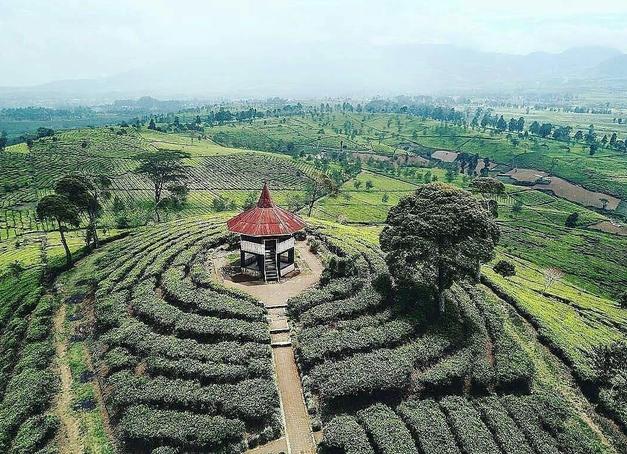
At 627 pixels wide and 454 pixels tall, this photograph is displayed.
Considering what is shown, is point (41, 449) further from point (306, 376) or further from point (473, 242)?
point (473, 242)

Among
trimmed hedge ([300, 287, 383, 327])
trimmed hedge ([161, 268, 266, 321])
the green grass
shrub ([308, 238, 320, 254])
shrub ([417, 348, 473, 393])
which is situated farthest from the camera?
shrub ([308, 238, 320, 254])

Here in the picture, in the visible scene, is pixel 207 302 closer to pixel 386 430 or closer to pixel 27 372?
pixel 27 372

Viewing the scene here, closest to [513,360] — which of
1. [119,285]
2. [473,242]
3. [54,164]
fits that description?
[473,242]

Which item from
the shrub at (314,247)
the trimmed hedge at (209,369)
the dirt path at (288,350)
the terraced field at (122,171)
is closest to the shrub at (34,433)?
the trimmed hedge at (209,369)

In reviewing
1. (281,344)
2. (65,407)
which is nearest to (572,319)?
(281,344)

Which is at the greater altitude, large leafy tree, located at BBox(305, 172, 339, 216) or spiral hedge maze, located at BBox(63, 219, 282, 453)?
spiral hedge maze, located at BBox(63, 219, 282, 453)

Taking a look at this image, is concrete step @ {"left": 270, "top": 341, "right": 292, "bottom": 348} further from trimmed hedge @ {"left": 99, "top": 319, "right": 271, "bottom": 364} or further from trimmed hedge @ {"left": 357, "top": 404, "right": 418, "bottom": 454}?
trimmed hedge @ {"left": 357, "top": 404, "right": 418, "bottom": 454}

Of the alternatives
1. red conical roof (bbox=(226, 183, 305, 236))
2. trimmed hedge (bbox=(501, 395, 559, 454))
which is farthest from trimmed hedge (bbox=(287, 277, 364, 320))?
trimmed hedge (bbox=(501, 395, 559, 454))
